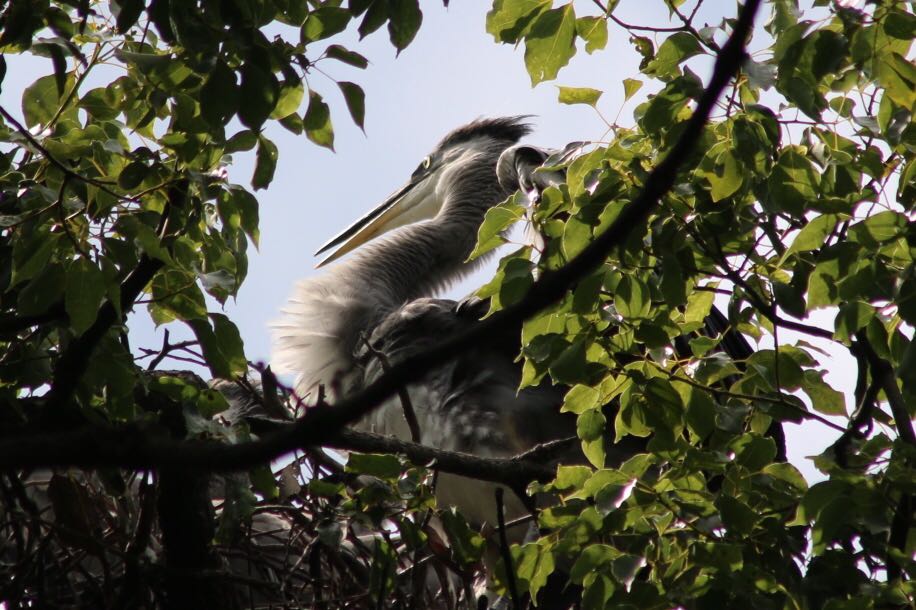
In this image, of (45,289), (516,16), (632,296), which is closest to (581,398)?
(632,296)

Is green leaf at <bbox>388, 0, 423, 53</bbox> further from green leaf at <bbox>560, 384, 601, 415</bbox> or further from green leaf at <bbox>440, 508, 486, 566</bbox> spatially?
green leaf at <bbox>440, 508, 486, 566</bbox>

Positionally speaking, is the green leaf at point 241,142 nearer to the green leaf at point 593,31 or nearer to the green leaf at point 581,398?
the green leaf at point 593,31

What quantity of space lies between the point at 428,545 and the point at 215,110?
43.9 inches

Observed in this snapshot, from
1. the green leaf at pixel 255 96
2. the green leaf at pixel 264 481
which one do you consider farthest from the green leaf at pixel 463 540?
the green leaf at pixel 255 96

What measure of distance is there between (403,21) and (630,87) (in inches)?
17.1

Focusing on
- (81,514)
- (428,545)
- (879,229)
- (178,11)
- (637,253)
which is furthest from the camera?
(428,545)

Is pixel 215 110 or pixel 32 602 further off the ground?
pixel 215 110

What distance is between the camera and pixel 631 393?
6.66ft

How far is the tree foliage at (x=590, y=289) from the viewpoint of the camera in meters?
1.82

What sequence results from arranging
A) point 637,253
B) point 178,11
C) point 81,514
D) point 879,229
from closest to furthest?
point 879,229, point 178,11, point 637,253, point 81,514

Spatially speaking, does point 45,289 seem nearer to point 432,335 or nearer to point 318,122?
point 318,122

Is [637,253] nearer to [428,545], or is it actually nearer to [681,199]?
[681,199]

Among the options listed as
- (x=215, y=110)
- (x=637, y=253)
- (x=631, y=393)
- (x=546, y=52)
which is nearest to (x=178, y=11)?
(x=215, y=110)

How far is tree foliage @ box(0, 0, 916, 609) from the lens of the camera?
1.82 m
